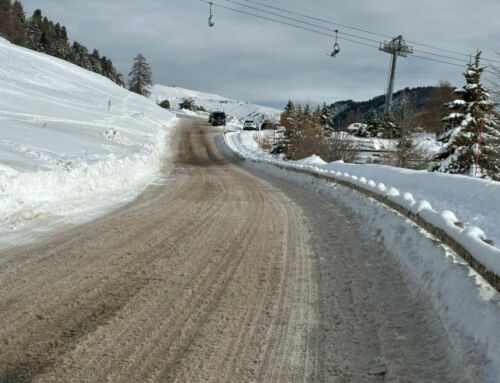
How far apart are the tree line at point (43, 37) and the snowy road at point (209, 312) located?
299 feet

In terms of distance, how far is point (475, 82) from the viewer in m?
25.9

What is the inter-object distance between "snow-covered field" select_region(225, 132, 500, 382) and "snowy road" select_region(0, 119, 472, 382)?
0.15 m

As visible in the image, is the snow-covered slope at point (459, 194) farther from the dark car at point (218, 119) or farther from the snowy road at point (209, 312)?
the dark car at point (218, 119)

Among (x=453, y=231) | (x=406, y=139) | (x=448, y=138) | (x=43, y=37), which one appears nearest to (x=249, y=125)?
(x=406, y=139)

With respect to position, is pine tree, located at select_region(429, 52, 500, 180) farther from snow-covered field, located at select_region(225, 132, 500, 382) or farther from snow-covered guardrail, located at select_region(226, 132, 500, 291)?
snow-covered guardrail, located at select_region(226, 132, 500, 291)

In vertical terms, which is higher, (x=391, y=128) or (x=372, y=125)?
(x=372, y=125)

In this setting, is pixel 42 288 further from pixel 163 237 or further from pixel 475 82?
pixel 475 82

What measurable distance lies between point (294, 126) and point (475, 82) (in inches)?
605

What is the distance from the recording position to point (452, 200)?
9.30 meters

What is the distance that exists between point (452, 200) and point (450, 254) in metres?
6.00

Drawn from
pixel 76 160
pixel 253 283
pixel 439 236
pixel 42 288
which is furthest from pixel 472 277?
pixel 76 160

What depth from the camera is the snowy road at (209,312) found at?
9.06 ft

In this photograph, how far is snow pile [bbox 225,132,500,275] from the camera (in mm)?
3709

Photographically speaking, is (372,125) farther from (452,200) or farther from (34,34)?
(34,34)
